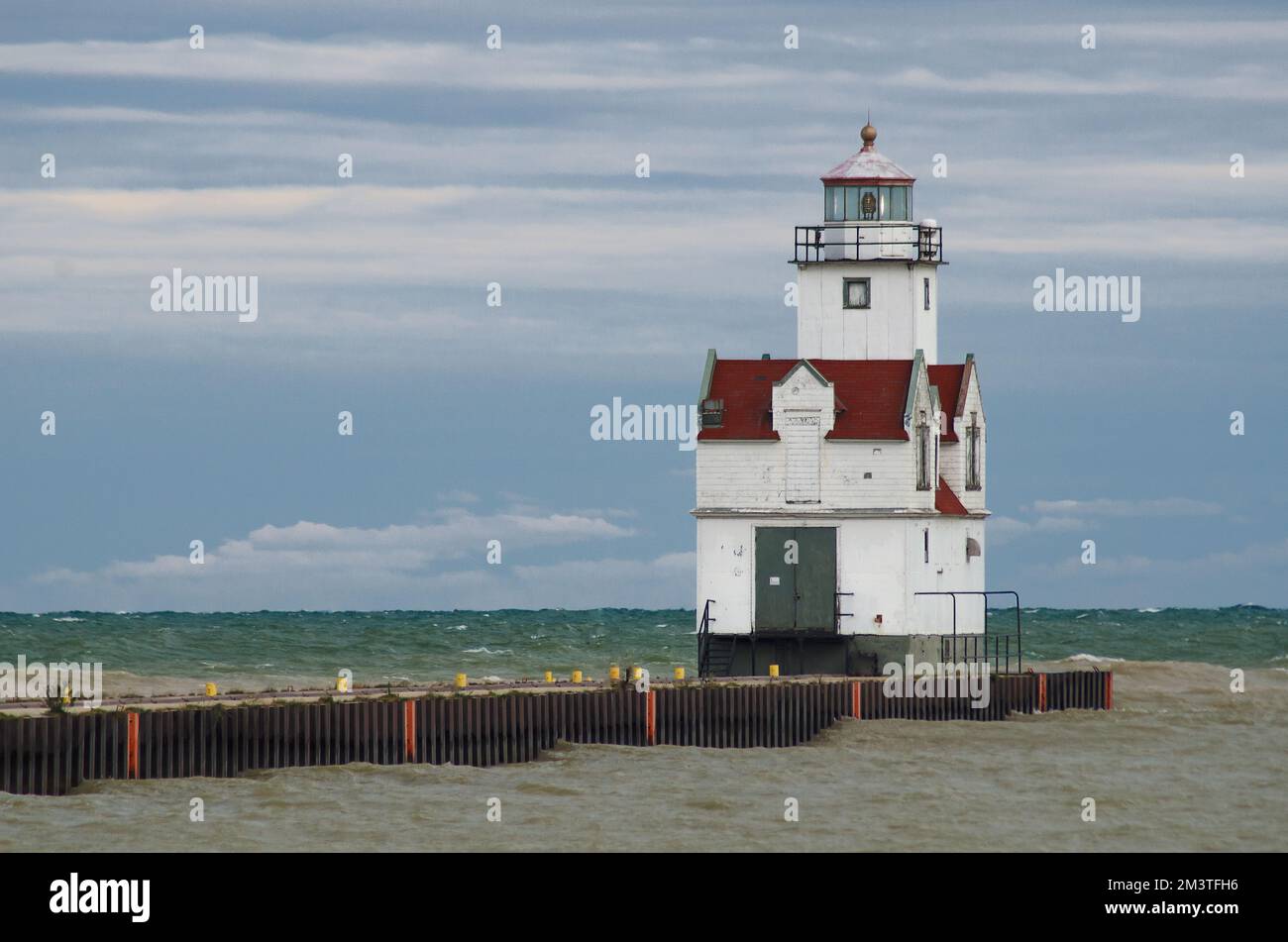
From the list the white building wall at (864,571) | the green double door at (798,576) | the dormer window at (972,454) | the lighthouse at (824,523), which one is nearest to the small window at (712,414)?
the lighthouse at (824,523)

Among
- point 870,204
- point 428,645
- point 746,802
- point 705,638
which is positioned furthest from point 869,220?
point 428,645

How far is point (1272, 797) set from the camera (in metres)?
45.3

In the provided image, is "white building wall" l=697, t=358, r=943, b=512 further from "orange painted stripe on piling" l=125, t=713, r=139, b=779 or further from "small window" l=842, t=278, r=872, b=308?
"orange painted stripe on piling" l=125, t=713, r=139, b=779

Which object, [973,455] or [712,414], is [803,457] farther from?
[973,455]

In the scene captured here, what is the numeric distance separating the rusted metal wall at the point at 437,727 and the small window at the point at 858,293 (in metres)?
10.6

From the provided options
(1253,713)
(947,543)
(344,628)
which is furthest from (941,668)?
(344,628)

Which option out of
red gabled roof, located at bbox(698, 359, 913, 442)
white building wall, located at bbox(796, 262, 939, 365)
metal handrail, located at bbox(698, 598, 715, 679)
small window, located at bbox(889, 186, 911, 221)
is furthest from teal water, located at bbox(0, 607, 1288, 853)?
small window, located at bbox(889, 186, 911, 221)

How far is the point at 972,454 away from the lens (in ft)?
205

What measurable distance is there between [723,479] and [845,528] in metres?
3.35

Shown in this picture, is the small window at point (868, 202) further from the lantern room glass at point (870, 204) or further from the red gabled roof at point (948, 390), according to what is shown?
the red gabled roof at point (948, 390)

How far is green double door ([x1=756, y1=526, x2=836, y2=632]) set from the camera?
58.0m

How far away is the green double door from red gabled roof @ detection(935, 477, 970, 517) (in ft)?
11.5

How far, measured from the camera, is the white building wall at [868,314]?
2421 inches
